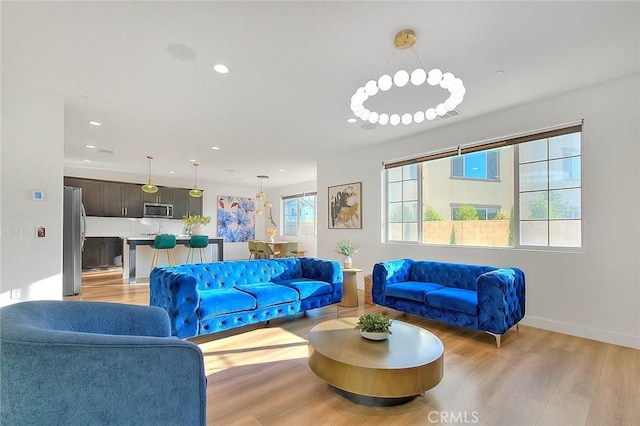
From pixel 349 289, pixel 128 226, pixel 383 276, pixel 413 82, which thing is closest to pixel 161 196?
pixel 128 226

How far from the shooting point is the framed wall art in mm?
5805

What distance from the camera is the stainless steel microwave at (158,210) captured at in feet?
27.8

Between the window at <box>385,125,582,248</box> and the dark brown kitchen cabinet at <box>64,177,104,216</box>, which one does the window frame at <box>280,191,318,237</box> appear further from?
the dark brown kitchen cabinet at <box>64,177,104,216</box>

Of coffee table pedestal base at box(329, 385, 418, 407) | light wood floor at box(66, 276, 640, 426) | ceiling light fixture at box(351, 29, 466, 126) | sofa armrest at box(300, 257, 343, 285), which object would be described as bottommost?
light wood floor at box(66, 276, 640, 426)

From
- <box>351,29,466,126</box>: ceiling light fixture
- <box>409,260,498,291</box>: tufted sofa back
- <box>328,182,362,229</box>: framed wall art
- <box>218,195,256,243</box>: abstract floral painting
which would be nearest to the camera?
<box>351,29,466,126</box>: ceiling light fixture

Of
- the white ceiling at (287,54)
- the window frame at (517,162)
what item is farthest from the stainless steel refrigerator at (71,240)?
the window frame at (517,162)

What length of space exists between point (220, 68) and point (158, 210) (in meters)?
7.08

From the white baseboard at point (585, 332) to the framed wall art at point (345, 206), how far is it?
3.05 meters

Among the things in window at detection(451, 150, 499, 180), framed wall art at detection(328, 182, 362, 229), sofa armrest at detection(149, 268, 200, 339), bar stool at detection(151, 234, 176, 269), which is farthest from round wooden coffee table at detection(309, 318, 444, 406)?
bar stool at detection(151, 234, 176, 269)

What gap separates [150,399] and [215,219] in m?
9.25

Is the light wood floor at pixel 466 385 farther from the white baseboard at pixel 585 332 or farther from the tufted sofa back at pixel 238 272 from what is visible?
the tufted sofa back at pixel 238 272

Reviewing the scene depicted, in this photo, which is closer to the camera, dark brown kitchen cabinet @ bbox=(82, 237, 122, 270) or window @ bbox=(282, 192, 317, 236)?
dark brown kitchen cabinet @ bbox=(82, 237, 122, 270)

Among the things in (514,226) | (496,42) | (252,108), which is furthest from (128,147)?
(514,226)

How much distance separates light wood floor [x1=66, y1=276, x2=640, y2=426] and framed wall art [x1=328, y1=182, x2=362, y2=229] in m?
2.93
